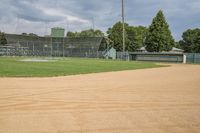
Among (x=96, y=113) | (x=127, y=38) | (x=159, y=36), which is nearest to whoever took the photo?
(x=96, y=113)

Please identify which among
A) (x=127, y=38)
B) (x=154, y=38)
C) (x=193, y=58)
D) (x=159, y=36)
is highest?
(x=127, y=38)

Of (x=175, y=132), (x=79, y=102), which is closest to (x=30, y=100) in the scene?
(x=79, y=102)

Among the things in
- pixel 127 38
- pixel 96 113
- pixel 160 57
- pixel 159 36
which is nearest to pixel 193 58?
pixel 160 57

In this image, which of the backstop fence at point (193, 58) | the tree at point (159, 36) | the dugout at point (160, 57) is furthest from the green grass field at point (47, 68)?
the tree at point (159, 36)

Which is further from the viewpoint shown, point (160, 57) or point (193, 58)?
point (160, 57)

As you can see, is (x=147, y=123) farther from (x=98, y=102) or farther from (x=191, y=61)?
(x=191, y=61)

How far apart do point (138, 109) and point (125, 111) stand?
0.45 metres

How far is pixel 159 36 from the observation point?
6738 centimetres

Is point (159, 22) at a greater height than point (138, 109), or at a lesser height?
greater

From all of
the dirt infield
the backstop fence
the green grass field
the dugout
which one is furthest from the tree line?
the dirt infield

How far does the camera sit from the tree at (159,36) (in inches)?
2655

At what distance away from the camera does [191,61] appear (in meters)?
55.0

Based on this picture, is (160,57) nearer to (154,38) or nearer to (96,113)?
(154,38)

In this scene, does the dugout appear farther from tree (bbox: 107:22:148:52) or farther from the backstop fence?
tree (bbox: 107:22:148:52)
